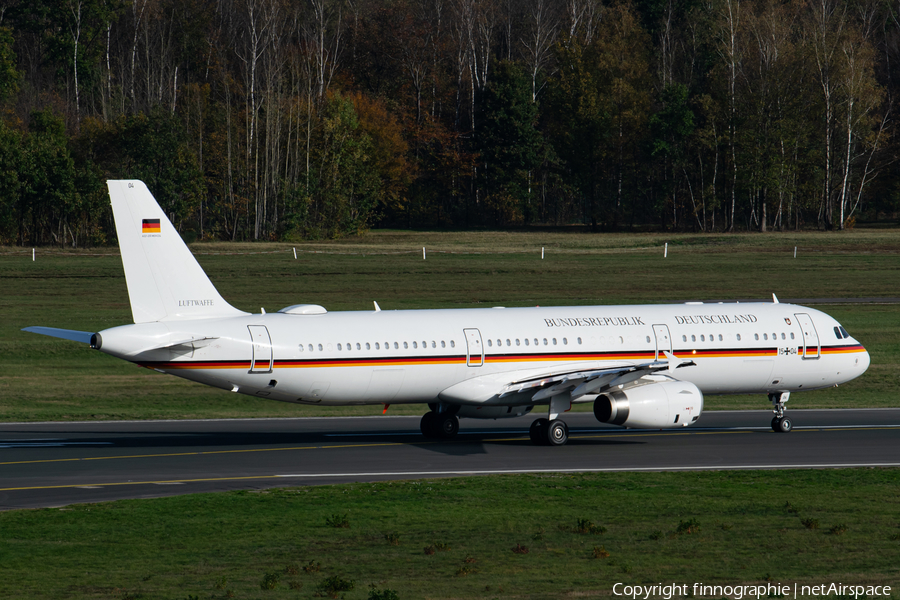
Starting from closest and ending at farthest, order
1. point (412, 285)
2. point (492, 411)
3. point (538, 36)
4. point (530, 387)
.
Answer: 1. point (530, 387)
2. point (492, 411)
3. point (412, 285)
4. point (538, 36)

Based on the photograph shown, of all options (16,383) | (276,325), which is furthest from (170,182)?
(276,325)

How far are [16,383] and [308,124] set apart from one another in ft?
250

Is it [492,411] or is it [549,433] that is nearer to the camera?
[549,433]

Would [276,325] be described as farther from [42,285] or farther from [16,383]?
[42,285]

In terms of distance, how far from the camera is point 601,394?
99.4 feet

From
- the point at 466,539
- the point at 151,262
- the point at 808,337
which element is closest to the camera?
the point at 466,539

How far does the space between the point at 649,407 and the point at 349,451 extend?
8.07 m

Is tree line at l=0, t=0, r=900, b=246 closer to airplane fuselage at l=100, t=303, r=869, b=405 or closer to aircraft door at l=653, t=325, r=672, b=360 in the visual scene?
airplane fuselage at l=100, t=303, r=869, b=405

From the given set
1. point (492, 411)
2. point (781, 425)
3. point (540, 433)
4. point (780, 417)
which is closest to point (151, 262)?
point (492, 411)

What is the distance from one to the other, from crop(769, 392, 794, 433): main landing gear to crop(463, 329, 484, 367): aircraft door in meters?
9.60

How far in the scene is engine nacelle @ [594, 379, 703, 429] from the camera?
29.6 m

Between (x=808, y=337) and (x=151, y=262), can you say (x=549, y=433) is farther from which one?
(x=151, y=262)

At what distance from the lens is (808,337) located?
3462cm

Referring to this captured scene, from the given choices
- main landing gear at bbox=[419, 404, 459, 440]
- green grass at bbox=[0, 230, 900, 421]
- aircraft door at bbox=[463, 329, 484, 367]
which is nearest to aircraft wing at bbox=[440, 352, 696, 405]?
aircraft door at bbox=[463, 329, 484, 367]
